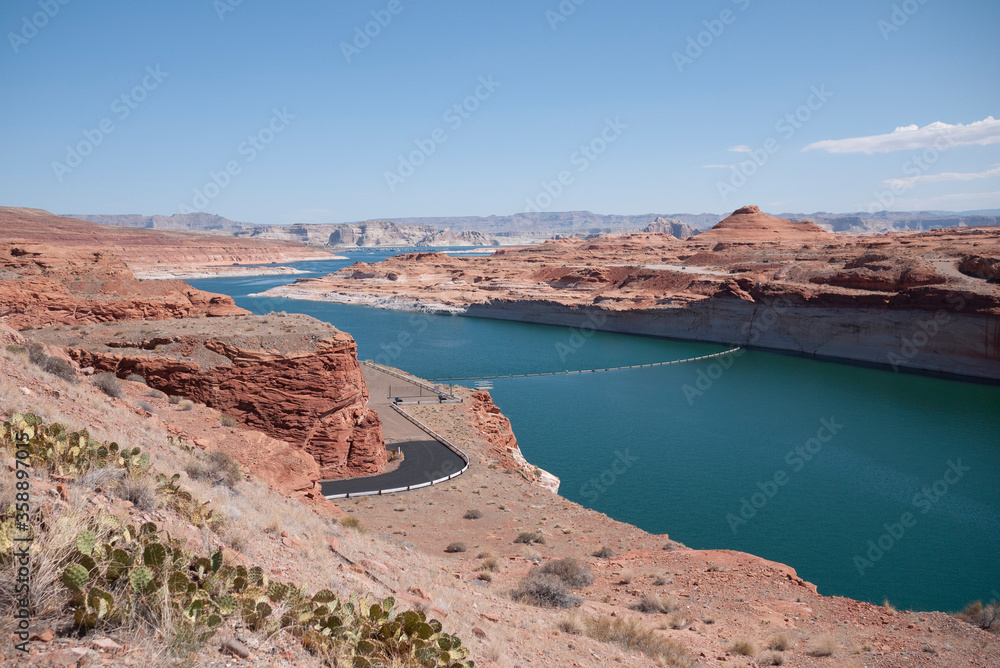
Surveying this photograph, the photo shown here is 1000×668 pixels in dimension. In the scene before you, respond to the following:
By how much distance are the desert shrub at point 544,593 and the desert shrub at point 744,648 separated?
2209mm

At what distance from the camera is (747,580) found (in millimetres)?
10977

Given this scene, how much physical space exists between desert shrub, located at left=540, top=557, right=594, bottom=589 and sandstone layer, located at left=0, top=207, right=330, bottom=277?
84041 mm

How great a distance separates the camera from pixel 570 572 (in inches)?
410

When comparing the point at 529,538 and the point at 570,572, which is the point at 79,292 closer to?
the point at 529,538

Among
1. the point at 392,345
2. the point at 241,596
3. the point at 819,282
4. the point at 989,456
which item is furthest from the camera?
the point at 819,282

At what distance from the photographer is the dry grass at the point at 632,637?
288 inches

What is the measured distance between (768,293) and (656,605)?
5720cm

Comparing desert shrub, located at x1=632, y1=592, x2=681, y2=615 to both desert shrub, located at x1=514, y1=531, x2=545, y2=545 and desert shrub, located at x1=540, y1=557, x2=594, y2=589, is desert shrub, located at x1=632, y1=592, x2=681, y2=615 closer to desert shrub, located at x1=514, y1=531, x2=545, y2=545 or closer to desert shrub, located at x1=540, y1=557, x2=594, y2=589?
desert shrub, located at x1=540, y1=557, x2=594, y2=589

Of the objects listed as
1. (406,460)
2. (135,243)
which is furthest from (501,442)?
(135,243)

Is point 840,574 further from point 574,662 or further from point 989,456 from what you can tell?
point 989,456

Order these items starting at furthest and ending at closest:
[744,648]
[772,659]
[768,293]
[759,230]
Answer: [759,230] < [768,293] < [744,648] < [772,659]

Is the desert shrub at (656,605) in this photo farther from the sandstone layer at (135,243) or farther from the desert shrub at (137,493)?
the sandstone layer at (135,243)

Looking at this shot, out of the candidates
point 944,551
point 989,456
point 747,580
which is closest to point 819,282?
point 989,456

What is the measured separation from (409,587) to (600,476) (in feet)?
57.2
